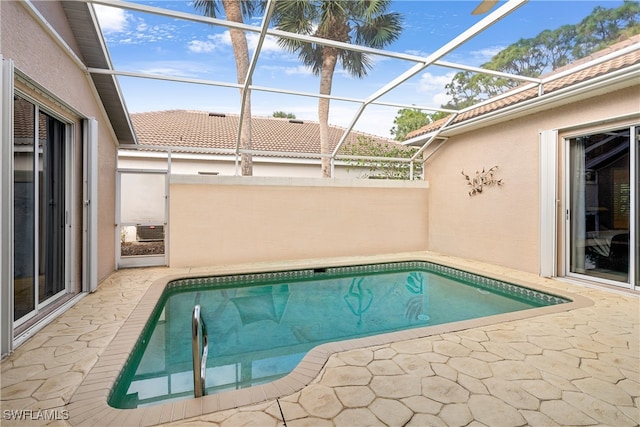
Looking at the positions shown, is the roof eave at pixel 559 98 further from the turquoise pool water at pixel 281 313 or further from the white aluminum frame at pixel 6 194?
the white aluminum frame at pixel 6 194

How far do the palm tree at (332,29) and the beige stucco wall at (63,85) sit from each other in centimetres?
641

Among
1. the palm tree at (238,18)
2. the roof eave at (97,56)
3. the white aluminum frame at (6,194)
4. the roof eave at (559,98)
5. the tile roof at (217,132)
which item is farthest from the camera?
the tile roof at (217,132)

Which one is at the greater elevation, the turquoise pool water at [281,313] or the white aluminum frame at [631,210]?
the white aluminum frame at [631,210]

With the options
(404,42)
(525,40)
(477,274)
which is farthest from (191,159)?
(525,40)

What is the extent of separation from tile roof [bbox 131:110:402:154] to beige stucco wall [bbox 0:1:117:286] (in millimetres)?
5922

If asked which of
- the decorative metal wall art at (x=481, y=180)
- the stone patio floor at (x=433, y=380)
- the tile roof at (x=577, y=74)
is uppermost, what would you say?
the tile roof at (x=577, y=74)

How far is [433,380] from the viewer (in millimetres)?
3201

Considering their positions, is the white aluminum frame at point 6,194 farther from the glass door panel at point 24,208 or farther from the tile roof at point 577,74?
the tile roof at point 577,74

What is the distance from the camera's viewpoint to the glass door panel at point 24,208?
4047 millimetres

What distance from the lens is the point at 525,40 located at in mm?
8734

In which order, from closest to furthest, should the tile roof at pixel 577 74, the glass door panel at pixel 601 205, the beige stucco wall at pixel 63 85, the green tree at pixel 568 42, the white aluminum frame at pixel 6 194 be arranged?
the white aluminum frame at pixel 6 194, the beige stucco wall at pixel 63 85, the tile roof at pixel 577 74, the glass door panel at pixel 601 205, the green tree at pixel 568 42

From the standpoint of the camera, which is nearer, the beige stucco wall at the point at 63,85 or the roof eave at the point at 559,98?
the beige stucco wall at the point at 63,85

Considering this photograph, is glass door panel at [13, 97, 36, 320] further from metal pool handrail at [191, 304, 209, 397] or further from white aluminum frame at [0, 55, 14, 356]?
metal pool handrail at [191, 304, 209, 397]

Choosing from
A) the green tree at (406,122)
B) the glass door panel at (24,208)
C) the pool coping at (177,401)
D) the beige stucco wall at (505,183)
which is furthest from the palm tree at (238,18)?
the green tree at (406,122)
